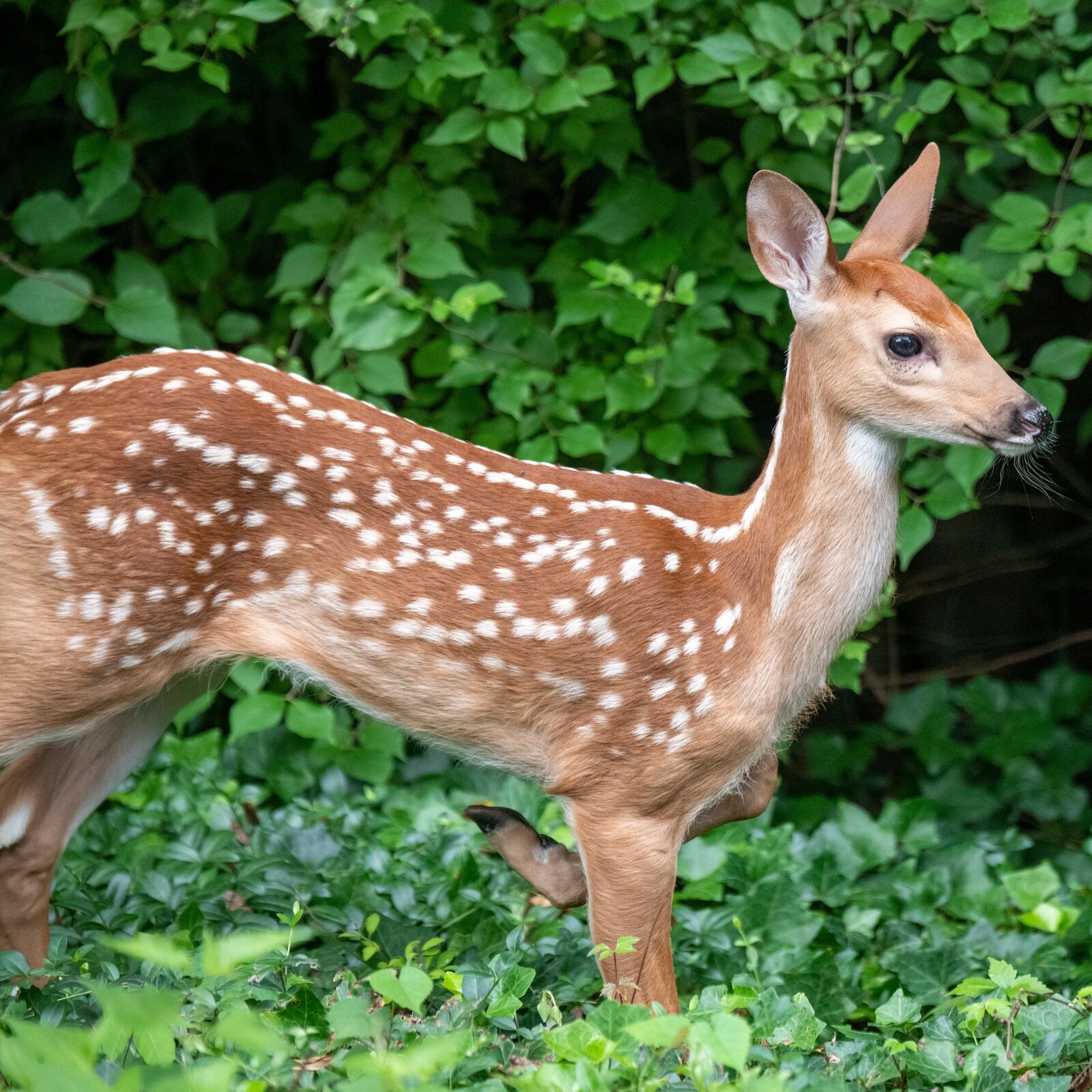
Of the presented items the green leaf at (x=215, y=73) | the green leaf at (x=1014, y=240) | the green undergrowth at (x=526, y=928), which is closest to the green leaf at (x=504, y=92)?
the green leaf at (x=215, y=73)

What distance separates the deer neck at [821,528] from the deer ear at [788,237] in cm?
14

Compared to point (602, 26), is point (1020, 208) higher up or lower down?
lower down

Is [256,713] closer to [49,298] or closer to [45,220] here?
[49,298]

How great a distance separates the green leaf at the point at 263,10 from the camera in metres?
4.15

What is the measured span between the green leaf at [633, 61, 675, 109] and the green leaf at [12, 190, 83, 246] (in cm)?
188

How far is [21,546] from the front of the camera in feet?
10.4

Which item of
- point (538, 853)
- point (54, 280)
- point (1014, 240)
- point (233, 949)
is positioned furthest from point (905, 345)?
point (54, 280)

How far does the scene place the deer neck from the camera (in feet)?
10.7


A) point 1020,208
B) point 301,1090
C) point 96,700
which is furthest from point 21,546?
point 1020,208

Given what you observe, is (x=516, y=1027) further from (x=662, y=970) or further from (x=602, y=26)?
(x=602, y=26)

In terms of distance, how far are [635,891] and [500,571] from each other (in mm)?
781

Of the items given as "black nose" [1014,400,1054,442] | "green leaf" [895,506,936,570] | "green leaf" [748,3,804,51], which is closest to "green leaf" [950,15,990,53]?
"green leaf" [748,3,804,51]

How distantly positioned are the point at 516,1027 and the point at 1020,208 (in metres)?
3.07

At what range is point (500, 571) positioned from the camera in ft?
10.9
